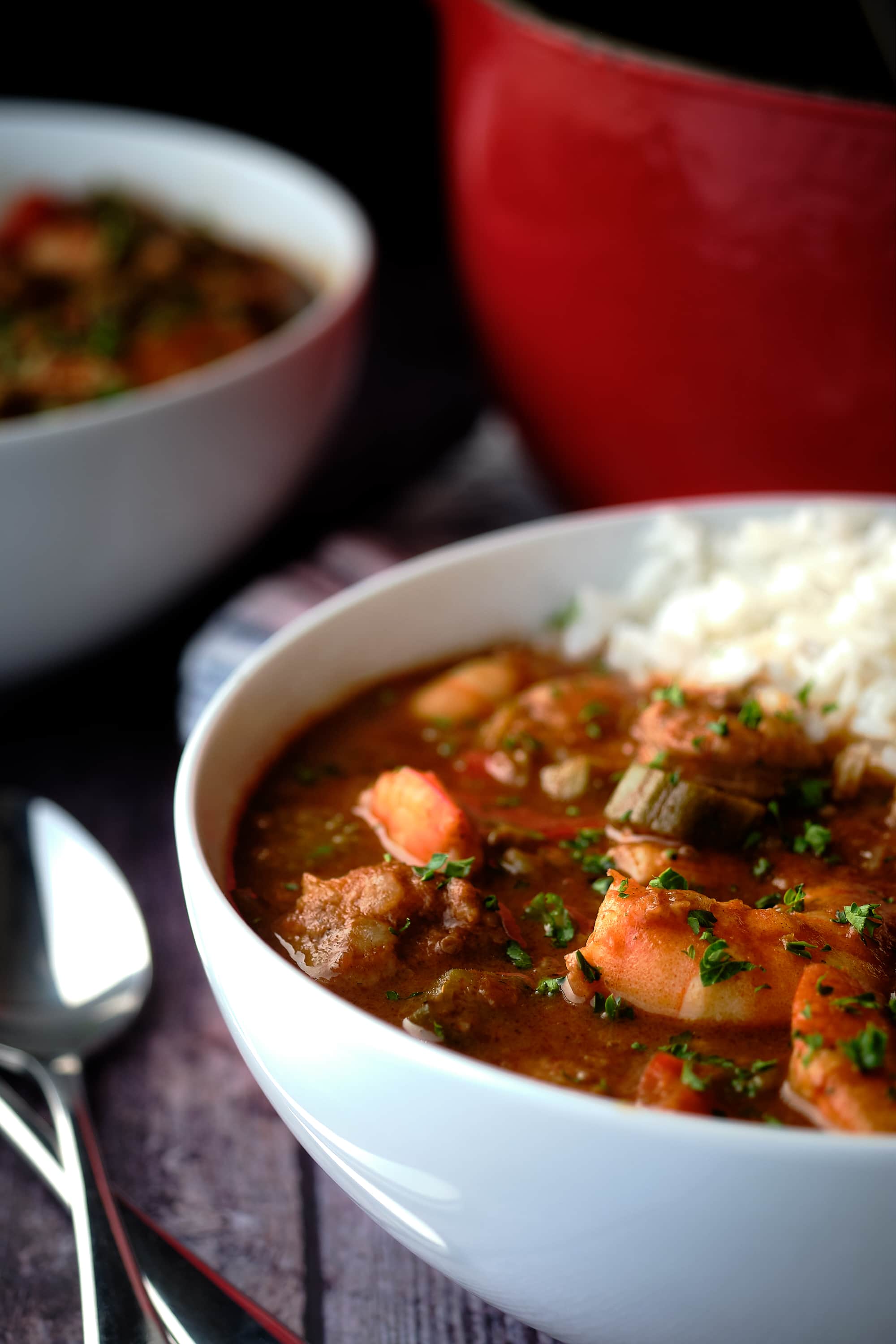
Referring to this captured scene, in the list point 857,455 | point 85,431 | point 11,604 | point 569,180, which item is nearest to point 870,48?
point 569,180

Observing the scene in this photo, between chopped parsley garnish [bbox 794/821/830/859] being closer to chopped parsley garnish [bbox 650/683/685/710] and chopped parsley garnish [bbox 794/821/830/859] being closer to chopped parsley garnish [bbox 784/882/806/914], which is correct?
chopped parsley garnish [bbox 784/882/806/914]

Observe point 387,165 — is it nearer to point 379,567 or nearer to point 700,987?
point 379,567

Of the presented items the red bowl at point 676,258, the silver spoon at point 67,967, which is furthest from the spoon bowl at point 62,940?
the red bowl at point 676,258

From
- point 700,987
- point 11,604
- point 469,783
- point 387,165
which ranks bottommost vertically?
point 387,165

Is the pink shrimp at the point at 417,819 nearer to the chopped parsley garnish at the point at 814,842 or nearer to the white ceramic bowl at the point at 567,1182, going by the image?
the white ceramic bowl at the point at 567,1182

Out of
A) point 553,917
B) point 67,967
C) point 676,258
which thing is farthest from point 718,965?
point 676,258

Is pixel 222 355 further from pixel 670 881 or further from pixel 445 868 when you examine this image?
pixel 670 881
